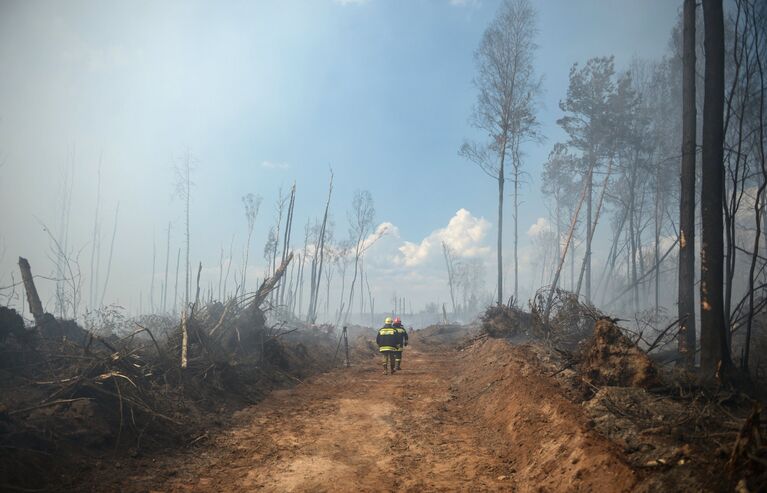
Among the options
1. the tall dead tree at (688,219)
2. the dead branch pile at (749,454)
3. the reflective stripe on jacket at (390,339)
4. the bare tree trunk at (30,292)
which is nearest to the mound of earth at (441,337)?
the reflective stripe on jacket at (390,339)

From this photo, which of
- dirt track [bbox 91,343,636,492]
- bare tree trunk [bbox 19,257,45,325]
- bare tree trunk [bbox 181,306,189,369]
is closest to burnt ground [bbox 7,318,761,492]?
dirt track [bbox 91,343,636,492]

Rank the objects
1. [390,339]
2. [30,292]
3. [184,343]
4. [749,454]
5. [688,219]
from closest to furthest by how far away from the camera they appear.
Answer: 1. [749,454]
2. [184,343]
3. [688,219]
4. [30,292]
5. [390,339]

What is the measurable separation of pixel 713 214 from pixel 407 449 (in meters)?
6.44

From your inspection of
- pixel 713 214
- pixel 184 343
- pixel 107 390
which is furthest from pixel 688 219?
pixel 107 390

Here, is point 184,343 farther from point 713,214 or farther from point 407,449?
point 713,214

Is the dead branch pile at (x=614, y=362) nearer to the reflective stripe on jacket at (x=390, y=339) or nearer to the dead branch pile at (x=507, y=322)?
the reflective stripe on jacket at (x=390, y=339)

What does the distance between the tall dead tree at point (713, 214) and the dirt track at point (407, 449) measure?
2.80m

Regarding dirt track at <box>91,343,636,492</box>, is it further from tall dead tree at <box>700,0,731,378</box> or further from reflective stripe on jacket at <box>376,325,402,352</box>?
reflective stripe on jacket at <box>376,325,402,352</box>

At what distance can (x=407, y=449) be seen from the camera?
6102 mm

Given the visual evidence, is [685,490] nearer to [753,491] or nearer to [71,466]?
[753,491]

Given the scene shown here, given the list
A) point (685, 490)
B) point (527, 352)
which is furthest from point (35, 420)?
point (527, 352)

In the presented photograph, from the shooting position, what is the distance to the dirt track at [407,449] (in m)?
4.58

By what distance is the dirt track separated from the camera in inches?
180

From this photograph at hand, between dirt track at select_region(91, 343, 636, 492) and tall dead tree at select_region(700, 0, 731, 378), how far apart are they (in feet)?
9.17
